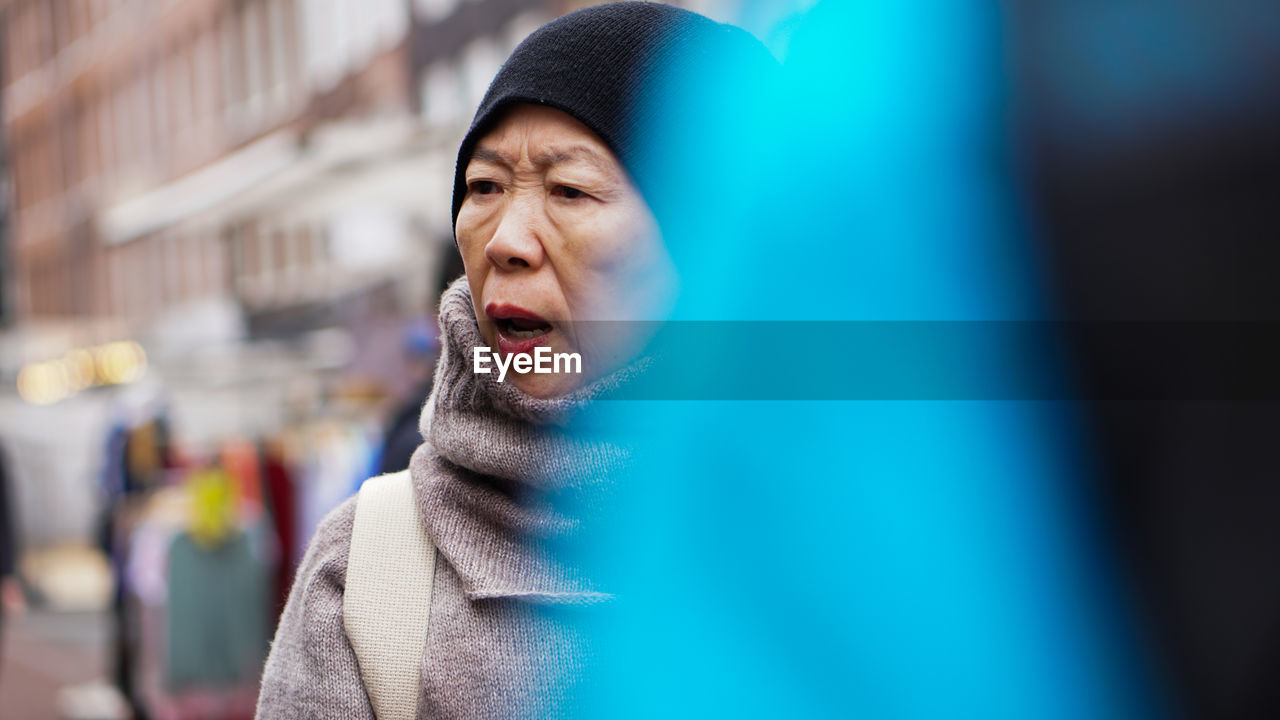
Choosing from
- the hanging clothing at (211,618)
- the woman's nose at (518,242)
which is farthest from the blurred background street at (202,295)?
the woman's nose at (518,242)

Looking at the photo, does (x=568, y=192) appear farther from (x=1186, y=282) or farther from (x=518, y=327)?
(x=1186, y=282)

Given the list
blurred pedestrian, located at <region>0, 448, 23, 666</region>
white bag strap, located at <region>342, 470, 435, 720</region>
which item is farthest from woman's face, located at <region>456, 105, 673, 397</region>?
blurred pedestrian, located at <region>0, 448, 23, 666</region>

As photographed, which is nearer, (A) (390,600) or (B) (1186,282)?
(B) (1186,282)

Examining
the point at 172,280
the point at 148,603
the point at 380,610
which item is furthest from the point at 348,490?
the point at 172,280

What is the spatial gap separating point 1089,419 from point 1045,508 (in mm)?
83

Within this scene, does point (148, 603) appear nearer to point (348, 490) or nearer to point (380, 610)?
point (348, 490)

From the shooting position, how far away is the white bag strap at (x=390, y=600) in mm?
Answer: 1308

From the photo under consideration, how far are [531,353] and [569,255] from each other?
4.1 inches

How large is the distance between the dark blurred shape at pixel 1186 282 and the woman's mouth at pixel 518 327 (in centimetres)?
60

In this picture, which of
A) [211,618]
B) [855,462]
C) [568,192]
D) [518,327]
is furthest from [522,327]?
[211,618]

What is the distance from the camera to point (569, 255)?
1.28 m

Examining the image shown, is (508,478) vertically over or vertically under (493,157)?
under

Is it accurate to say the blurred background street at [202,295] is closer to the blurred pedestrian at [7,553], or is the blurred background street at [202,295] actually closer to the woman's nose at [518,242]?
the blurred pedestrian at [7,553]

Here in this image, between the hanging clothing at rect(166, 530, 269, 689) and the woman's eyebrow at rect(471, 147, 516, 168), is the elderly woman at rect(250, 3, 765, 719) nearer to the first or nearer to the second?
the woman's eyebrow at rect(471, 147, 516, 168)
